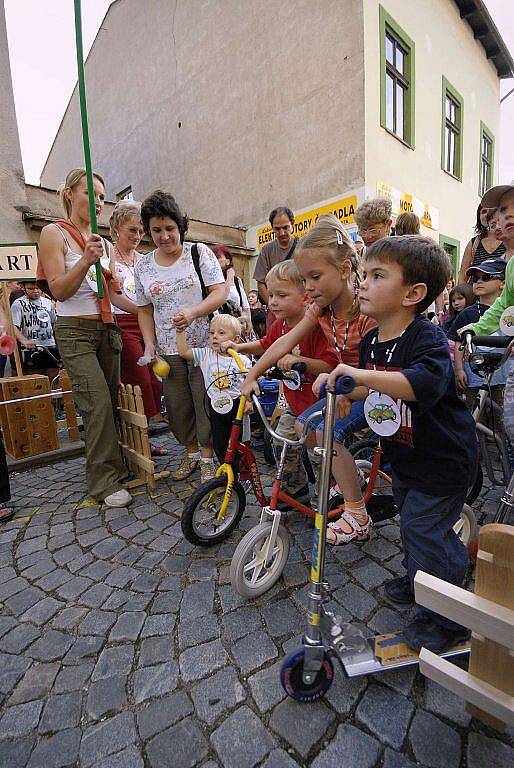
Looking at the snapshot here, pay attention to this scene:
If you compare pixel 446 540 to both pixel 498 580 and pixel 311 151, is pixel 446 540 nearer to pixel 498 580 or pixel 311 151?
pixel 498 580

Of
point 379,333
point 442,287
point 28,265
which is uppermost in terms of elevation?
point 28,265

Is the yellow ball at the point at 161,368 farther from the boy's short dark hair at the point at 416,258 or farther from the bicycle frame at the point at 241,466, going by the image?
the boy's short dark hair at the point at 416,258

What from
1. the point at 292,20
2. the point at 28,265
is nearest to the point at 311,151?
the point at 292,20

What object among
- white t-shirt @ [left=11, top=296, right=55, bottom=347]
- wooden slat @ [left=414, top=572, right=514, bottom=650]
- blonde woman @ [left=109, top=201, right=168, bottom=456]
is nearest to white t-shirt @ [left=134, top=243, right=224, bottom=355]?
blonde woman @ [left=109, top=201, right=168, bottom=456]

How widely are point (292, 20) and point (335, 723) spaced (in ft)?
37.1

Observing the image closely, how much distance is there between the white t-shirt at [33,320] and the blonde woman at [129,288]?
9.91 feet

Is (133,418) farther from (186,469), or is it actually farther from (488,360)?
(488,360)

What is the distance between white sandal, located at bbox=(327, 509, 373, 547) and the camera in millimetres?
2049

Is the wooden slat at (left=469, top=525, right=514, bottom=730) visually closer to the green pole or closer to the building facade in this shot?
the green pole

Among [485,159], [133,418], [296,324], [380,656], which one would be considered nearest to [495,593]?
[380,656]

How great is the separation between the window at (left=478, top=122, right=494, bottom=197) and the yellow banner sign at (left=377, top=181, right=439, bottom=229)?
403 centimetres

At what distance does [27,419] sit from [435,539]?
3938 millimetres

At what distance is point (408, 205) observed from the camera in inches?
361

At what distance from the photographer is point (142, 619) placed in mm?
1821
